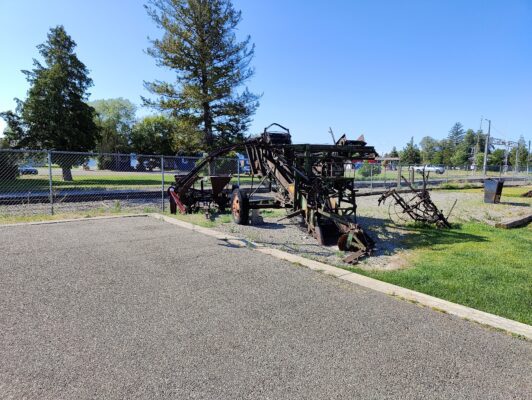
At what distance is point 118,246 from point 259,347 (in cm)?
441

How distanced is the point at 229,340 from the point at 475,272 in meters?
4.05

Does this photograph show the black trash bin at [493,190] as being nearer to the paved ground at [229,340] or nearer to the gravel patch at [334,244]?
the gravel patch at [334,244]

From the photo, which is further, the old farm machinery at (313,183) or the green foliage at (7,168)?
the green foliage at (7,168)

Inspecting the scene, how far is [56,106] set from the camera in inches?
1158

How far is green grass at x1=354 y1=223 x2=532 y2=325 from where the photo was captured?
4113 mm

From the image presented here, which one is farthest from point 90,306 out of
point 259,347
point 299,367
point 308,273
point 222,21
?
point 222,21

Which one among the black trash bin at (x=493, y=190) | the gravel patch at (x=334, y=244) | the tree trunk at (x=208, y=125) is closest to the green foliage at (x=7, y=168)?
the tree trunk at (x=208, y=125)

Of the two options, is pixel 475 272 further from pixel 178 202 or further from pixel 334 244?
pixel 178 202

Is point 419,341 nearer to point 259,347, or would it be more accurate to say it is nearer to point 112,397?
point 259,347

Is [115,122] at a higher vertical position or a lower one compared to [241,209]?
higher

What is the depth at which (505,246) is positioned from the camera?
277 inches

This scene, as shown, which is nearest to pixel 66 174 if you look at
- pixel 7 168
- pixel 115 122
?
pixel 7 168

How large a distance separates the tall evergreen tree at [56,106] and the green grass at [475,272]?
3083 cm

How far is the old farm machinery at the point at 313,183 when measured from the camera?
684cm
